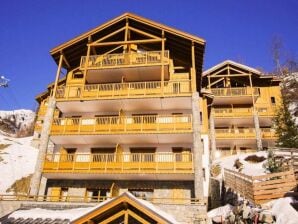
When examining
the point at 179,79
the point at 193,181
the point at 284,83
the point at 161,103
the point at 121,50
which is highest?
the point at 284,83

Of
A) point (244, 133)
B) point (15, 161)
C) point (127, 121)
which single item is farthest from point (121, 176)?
point (244, 133)

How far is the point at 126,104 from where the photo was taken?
2641cm

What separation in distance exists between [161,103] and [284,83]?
3967cm

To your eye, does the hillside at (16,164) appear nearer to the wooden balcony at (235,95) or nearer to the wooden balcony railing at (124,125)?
the wooden balcony railing at (124,125)

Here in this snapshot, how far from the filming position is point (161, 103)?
2573 cm

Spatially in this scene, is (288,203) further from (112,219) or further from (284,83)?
(284,83)

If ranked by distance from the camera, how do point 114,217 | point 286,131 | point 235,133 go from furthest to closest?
point 235,133 → point 286,131 → point 114,217

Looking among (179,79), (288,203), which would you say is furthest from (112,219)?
(179,79)

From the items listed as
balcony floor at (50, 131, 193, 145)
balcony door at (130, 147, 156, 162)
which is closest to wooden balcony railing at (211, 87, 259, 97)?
balcony floor at (50, 131, 193, 145)

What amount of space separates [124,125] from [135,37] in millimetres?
10468

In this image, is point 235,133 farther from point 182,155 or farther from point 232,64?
point 182,155

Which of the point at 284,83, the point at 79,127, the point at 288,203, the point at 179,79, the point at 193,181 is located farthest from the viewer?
the point at 284,83

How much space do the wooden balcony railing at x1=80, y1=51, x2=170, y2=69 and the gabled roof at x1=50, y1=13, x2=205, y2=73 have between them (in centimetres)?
180

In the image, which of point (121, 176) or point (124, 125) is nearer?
point (121, 176)
